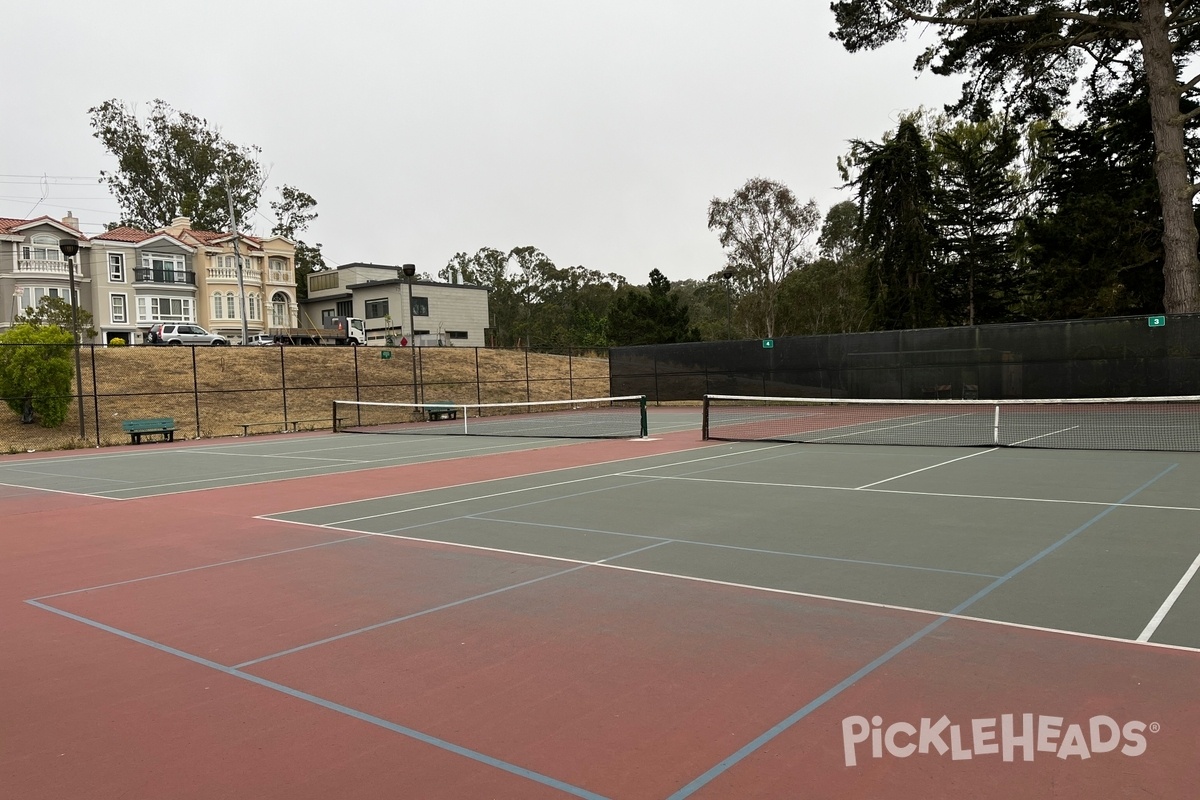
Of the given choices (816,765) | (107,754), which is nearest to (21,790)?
(107,754)

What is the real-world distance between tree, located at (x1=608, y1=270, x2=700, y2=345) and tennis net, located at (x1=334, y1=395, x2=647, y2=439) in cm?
1908

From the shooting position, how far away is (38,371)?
1027 inches

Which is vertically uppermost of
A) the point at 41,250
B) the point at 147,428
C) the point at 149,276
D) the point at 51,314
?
the point at 41,250

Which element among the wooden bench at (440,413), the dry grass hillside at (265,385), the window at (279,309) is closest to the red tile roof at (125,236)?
the window at (279,309)

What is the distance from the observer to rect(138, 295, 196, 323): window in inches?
2152

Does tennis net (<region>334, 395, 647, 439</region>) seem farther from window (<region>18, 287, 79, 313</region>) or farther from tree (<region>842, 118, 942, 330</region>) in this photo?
window (<region>18, 287, 79, 313</region>)

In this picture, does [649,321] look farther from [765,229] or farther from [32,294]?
[32,294]

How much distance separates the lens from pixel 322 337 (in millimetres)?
55750

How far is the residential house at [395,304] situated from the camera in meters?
61.3

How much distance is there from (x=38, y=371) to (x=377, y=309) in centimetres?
3796

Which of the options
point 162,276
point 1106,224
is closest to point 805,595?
point 1106,224

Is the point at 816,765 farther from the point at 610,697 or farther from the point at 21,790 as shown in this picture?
the point at 21,790

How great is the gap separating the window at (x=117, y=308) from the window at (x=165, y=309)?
0.91 metres

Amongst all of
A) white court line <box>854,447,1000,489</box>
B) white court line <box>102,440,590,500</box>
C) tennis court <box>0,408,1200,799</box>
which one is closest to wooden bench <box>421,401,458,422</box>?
white court line <box>102,440,590,500</box>
